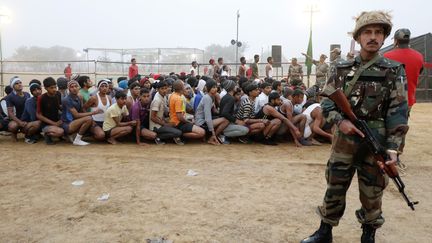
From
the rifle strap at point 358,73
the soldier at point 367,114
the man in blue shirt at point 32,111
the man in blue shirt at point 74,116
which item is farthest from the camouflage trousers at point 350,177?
the man in blue shirt at point 32,111

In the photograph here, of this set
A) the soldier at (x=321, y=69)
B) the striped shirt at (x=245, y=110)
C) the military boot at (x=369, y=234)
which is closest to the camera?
the military boot at (x=369, y=234)

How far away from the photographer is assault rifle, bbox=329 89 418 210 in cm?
234

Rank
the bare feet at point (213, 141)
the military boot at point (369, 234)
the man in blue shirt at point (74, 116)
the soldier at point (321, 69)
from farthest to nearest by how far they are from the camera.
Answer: the soldier at point (321, 69), the bare feet at point (213, 141), the man in blue shirt at point (74, 116), the military boot at point (369, 234)

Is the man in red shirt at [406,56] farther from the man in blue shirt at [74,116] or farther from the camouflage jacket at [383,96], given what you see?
the man in blue shirt at [74,116]

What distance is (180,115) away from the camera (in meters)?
6.38

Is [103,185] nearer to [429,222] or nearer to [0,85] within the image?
[429,222]

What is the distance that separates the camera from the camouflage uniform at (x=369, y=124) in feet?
8.04

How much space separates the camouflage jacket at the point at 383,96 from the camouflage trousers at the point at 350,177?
0.11m

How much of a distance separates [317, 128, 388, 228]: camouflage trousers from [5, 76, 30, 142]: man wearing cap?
18.5ft

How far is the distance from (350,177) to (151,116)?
4.35m

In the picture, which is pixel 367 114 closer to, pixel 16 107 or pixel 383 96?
pixel 383 96

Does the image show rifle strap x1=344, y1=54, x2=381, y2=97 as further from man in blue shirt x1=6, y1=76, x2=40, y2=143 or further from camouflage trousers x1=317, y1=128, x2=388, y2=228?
man in blue shirt x1=6, y1=76, x2=40, y2=143

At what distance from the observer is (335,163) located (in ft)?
8.62

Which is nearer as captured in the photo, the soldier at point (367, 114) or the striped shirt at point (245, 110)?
the soldier at point (367, 114)
